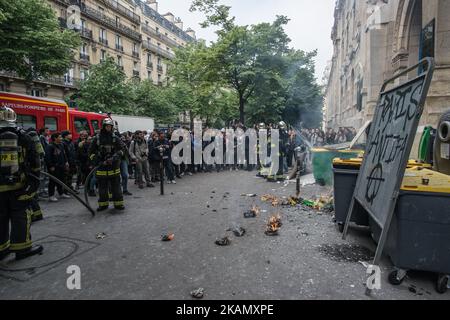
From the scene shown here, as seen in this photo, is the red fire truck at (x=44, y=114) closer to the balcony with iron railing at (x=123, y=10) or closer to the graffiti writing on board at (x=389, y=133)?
the graffiti writing on board at (x=389, y=133)

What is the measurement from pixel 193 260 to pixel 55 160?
5.64 metres

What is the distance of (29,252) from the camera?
3.81m

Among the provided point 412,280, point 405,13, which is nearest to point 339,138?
point 405,13

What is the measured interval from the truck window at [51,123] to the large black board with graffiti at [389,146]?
1216 cm

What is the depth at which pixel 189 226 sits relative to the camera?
16.8 feet

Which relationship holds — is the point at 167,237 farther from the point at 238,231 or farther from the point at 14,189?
the point at 14,189

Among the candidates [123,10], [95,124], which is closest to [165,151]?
[95,124]

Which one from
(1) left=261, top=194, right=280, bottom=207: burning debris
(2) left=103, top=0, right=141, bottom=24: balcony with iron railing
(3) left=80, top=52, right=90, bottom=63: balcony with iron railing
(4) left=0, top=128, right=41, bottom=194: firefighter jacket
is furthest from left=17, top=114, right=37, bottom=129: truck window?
(2) left=103, top=0, right=141, bottom=24: balcony with iron railing

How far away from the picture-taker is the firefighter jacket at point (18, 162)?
3.60 meters

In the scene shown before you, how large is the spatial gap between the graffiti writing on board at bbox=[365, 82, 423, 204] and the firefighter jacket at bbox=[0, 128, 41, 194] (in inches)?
184

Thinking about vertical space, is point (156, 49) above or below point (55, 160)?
above

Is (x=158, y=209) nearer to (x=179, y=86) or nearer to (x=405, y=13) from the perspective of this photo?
(x=405, y=13)

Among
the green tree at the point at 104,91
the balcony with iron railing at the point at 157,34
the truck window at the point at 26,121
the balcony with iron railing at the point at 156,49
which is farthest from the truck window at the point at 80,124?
the balcony with iron railing at the point at 157,34

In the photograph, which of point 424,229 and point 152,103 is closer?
point 424,229
